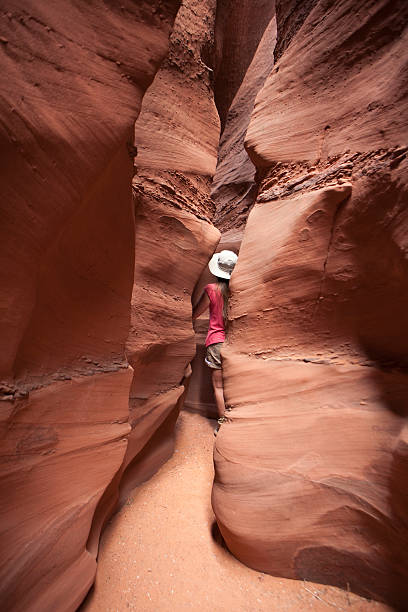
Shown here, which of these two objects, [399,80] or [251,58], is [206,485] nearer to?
[399,80]

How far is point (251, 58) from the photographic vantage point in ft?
16.2

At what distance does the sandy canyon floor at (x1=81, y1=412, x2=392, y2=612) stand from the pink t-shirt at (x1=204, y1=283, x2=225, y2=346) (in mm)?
1459

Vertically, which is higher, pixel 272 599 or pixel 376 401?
pixel 376 401

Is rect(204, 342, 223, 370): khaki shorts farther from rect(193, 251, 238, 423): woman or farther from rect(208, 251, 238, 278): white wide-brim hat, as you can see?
rect(208, 251, 238, 278): white wide-brim hat

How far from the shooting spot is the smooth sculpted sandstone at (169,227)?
2.31 m

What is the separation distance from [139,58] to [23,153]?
53 centimetres

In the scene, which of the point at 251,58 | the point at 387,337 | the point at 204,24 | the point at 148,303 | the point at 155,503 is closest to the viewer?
the point at 387,337

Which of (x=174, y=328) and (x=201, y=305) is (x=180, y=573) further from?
(x=201, y=305)

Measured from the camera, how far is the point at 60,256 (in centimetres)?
119

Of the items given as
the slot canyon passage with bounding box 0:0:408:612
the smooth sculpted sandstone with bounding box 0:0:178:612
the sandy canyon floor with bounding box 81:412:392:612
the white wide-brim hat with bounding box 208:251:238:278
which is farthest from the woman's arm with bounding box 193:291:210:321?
the smooth sculpted sandstone with bounding box 0:0:178:612

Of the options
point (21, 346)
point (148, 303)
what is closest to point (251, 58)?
point (148, 303)

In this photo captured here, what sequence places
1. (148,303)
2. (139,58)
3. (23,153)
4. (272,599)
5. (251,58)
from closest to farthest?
1. (23,153)
2. (139,58)
3. (272,599)
4. (148,303)
5. (251,58)

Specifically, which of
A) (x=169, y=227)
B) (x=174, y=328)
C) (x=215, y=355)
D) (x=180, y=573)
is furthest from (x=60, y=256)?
(x=215, y=355)

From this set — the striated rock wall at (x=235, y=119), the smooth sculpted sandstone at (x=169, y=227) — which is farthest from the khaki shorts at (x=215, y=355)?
the striated rock wall at (x=235, y=119)
